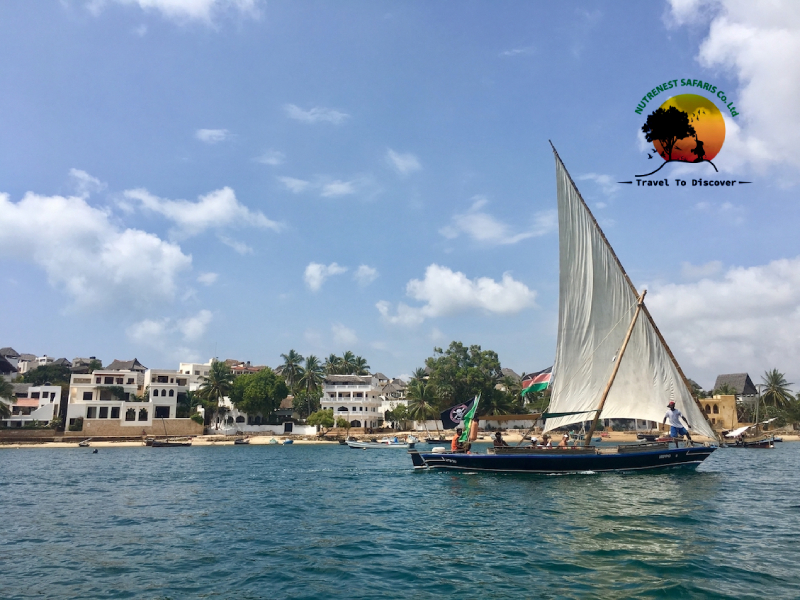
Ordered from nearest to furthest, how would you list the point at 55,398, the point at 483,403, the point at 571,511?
→ 1. the point at 571,511
2. the point at 55,398
3. the point at 483,403

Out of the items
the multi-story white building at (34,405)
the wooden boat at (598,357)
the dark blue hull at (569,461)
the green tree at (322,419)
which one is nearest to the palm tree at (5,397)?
the multi-story white building at (34,405)

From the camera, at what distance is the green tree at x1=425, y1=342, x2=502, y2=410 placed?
102 meters

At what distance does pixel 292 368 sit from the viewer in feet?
358

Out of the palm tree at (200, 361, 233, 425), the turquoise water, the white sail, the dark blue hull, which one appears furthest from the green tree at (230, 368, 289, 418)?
the white sail

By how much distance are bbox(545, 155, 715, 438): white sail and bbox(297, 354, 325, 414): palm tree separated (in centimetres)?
7614

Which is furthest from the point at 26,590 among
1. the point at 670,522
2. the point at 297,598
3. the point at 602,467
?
the point at 602,467

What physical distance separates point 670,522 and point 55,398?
313ft

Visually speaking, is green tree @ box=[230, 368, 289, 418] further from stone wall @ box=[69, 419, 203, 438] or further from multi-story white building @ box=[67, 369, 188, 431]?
multi-story white building @ box=[67, 369, 188, 431]

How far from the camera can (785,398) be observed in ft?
333

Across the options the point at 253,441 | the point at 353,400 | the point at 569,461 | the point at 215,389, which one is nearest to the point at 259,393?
the point at 215,389

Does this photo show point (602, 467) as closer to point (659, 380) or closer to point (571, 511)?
point (659, 380)

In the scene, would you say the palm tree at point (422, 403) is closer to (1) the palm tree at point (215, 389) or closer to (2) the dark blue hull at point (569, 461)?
(1) the palm tree at point (215, 389)

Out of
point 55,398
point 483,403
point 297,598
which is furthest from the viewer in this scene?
point 483,403

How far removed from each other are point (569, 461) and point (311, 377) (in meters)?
78.0
